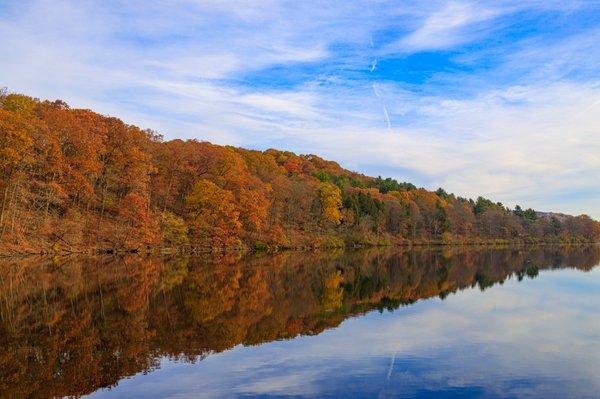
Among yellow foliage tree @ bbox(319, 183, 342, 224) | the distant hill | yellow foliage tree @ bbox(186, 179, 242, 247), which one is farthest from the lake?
yellow foliage tree @ bbox(319, 183, 342, 224)

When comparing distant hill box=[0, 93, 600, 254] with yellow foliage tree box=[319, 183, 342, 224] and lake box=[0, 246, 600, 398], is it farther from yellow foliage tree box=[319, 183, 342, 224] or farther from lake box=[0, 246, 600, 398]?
lake box=[0, 246, 600, 398]

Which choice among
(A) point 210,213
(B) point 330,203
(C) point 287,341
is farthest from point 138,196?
(B) point 330,203

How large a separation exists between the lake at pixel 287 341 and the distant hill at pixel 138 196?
20267mm

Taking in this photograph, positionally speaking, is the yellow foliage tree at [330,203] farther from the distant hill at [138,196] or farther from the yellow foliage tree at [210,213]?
the yellow foliage tree at [210,213]

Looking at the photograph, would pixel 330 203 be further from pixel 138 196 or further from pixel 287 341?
pixel 287 341

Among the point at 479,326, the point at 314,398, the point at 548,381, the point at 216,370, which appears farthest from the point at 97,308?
the point at 548,381

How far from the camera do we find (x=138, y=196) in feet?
183

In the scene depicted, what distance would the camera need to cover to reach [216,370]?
12.2 metres

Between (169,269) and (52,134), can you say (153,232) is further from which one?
(169,269)

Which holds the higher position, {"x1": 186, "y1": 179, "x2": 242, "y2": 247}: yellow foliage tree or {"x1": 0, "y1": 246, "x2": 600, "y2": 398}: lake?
{"x1": 186, "y1": 179, "x2": 242, "y2": 247}: yellow foliage tree

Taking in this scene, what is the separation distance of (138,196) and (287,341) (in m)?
44.3

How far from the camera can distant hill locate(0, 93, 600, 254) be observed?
46.0 m

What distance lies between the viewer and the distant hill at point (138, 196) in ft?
151

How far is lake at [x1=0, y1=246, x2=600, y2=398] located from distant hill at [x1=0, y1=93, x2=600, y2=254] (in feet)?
66.5
